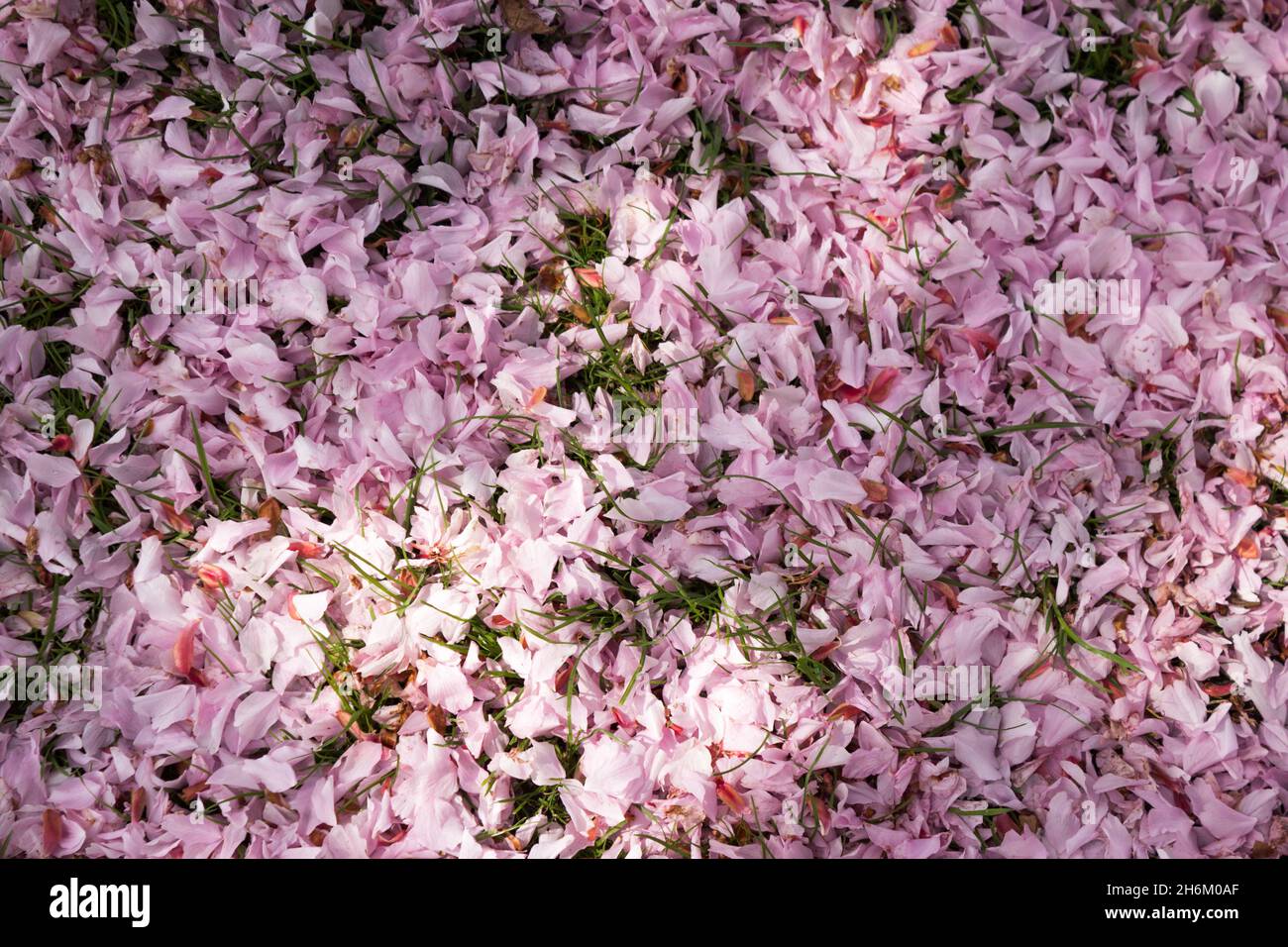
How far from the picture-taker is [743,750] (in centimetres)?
93

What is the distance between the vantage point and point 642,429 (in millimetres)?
965

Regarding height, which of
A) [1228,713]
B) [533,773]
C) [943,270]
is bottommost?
[533,773]

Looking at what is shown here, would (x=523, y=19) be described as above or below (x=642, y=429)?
above

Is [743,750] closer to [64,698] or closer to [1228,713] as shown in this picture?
[1228,713]

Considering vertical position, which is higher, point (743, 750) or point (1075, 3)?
point (1075, 3)

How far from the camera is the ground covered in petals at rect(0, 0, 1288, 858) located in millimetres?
931

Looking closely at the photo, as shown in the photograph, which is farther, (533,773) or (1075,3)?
(1075,3)

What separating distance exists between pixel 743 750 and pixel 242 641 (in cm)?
53

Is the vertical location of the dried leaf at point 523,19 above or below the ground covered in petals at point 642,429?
above

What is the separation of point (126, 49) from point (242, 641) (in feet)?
2.17

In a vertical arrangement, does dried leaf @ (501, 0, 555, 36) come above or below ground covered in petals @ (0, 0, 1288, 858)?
above

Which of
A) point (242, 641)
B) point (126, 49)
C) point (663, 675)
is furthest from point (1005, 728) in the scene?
point (126, 49)

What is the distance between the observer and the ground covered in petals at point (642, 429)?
931mm

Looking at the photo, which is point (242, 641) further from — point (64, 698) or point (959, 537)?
point (959, 537)
